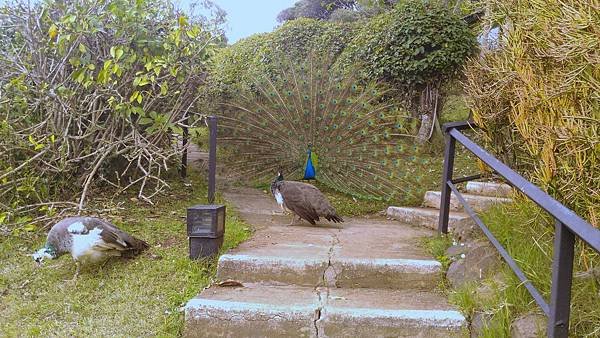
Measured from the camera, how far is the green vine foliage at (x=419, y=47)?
7699 millimetres

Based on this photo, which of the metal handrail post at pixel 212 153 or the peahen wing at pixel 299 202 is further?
the peahen wing at pixel 299 202

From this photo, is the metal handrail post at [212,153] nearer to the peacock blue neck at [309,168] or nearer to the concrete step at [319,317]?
the peacock blue neck at [309,168]

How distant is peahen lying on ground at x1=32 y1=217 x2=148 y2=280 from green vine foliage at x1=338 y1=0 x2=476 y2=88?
438cm

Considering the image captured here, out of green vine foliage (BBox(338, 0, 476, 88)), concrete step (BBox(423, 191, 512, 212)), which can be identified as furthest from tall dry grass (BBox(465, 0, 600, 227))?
green vine foliage (BBox(338, 0, 476, 88))

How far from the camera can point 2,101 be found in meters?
5.08

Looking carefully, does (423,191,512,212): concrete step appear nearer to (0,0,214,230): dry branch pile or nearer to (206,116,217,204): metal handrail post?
(206,116,217,204): metal handrail post

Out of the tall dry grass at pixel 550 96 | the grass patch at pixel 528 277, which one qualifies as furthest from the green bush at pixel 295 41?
the grass patch at pixel 528 277

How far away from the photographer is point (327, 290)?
3.68 metres

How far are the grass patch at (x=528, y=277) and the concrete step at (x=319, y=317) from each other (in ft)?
0.62

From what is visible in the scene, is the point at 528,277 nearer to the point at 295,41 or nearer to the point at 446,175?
the point at 446,175

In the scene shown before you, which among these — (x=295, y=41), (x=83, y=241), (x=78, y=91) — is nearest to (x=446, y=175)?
(x=83, y=241)

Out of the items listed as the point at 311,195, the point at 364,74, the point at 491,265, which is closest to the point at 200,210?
the point at 311,195

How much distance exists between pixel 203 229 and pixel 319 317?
48.2 inches

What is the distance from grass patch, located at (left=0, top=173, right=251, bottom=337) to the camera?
3348 millimetres
